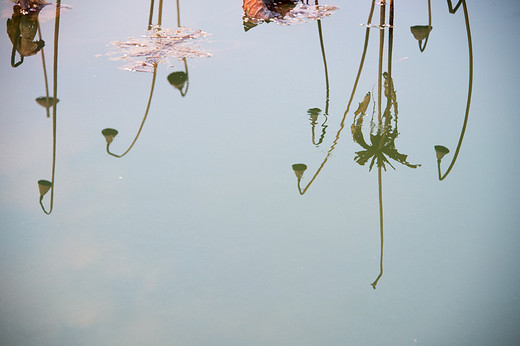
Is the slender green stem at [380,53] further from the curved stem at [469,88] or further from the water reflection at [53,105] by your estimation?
the water reflection at [53,105]

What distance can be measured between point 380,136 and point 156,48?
997 mm

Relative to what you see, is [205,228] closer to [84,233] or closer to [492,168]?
[84,233]

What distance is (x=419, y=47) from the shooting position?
2314 millimetres

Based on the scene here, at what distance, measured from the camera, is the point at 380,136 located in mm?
1876

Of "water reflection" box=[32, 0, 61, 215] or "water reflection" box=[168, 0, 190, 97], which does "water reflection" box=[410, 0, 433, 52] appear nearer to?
"water reflection" box=[168, 0, 190, 97]

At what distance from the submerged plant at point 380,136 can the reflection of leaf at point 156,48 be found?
70 cm

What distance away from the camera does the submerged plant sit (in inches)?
70.3

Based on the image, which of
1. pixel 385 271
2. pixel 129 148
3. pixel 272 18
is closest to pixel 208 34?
pixel 272 18

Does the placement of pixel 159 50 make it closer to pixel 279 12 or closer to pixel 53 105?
pixel 53 105

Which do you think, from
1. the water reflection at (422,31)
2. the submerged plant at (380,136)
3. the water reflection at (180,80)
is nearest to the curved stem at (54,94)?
the water reflection at (180,80)

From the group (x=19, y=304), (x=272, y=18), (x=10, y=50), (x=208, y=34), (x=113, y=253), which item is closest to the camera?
(x=19, y=304)

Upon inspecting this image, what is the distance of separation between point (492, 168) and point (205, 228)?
0.94 meters

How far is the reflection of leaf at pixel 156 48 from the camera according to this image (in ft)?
7.17

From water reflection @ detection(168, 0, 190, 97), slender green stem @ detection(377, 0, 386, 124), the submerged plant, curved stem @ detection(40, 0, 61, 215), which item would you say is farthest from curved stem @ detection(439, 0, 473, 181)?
curved stem @ detection(40, 0, 61, 215)
